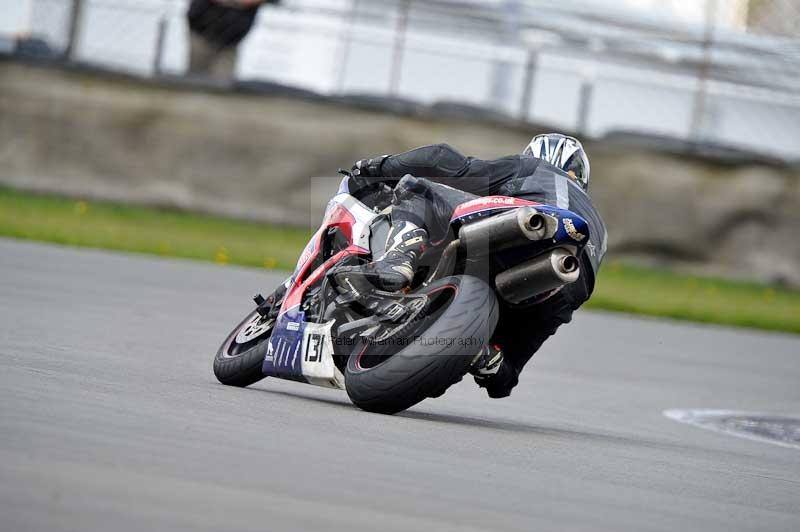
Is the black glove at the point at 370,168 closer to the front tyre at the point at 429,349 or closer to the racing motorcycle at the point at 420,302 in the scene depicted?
the racing motorcycle at the point at 420,302

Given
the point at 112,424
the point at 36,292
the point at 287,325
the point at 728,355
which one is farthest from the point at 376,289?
the point at 728,355

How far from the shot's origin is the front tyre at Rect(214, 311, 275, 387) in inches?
268

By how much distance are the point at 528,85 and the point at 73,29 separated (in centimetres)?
564

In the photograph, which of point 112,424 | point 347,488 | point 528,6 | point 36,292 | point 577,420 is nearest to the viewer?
point 347,488

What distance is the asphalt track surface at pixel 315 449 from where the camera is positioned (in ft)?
12.7

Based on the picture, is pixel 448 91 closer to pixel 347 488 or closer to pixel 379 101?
pixel 379 101

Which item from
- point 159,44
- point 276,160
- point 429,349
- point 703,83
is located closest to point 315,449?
point 429,349

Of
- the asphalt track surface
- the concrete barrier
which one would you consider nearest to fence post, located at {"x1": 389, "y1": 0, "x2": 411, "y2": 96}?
the concrete barrier

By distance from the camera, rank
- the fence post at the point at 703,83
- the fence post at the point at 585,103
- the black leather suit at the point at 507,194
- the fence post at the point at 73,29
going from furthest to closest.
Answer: the fence post at the point at 703,83
the fence post at the point at 585,103
the fence post at the point at 73,29
the black leather suit at the point at 507,194

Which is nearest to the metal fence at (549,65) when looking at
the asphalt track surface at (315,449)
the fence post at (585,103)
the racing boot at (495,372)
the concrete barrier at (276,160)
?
the fence post at (585,103)

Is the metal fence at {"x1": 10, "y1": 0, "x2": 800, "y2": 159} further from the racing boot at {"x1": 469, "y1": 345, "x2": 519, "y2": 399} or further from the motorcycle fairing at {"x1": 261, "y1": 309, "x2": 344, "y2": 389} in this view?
the motorcycle fairing at {"x1": 261, "y1": 309, "x2": 344, "y2": 389}

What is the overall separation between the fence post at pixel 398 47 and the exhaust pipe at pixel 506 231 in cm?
1418

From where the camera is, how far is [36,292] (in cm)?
992

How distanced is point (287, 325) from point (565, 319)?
1.14m
